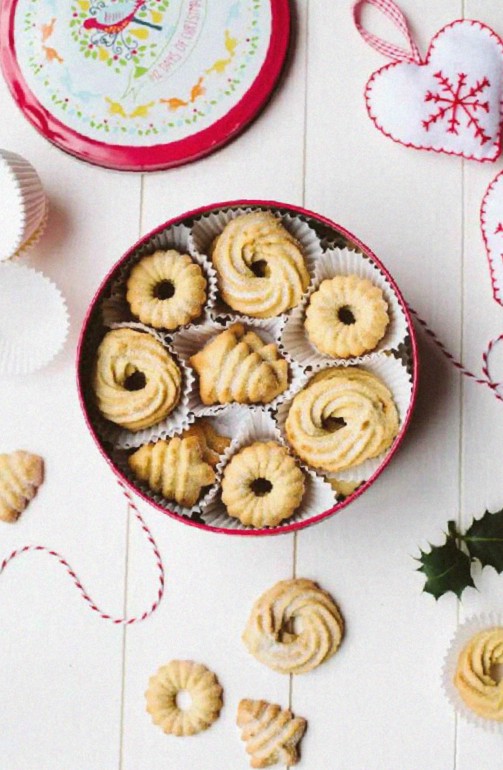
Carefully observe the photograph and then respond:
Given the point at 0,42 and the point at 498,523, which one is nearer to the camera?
the point at 498,523

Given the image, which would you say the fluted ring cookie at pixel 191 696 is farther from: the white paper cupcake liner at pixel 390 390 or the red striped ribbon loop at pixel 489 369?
the red striped ribbon loop at pixel 489 369

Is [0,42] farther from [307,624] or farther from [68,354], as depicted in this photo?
[307,624]

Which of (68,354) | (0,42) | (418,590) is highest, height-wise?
(0,42)

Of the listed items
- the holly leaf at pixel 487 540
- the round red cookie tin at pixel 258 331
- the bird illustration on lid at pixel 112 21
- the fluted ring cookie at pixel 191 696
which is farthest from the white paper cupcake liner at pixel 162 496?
the bird illustration on lid at pixel 112 21

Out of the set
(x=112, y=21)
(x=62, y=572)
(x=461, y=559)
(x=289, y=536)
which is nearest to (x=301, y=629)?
(x=289, y=536)

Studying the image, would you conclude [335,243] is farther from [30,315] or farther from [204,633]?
[204,633]

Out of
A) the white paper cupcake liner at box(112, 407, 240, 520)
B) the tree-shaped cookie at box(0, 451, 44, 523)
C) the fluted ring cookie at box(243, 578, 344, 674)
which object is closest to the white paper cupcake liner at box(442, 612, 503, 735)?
the fluted ring cookie at box(243, 578, 344, 674)

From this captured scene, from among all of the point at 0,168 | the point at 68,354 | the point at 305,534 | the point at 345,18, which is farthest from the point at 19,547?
the point at 345,18
